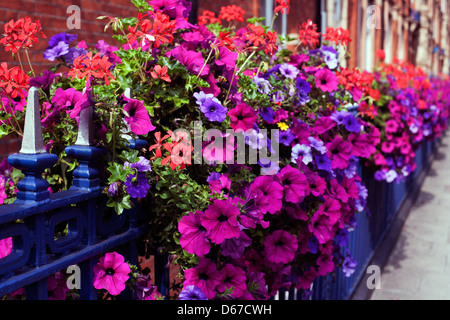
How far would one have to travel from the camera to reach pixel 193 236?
163 cm

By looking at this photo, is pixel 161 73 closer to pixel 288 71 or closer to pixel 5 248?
pixel 5 248

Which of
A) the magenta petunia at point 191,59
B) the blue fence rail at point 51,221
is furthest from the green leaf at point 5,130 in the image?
the magenta petunia at point 191,59

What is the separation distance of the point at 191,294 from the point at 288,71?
1.41 metres

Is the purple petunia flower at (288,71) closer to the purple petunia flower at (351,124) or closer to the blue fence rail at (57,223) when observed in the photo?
the purple petunia flower at (351,124)

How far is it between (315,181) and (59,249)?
1.21 meters

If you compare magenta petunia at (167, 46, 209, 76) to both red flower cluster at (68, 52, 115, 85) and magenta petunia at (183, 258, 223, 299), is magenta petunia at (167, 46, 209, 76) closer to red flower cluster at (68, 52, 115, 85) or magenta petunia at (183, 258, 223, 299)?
red flower cluster at (68, 52, 115, 85)

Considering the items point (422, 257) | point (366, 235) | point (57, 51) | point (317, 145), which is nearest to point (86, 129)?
point (57, 51)

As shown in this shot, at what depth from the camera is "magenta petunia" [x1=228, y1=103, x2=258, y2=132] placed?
183 cm

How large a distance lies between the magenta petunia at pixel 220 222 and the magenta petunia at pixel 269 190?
17 cm

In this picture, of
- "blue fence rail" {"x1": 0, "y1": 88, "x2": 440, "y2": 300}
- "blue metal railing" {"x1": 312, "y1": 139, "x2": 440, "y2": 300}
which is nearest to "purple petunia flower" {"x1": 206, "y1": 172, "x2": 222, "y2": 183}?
"blue fence rail" {"x1": 0, "y1": 88, "x2": 440, "y2": 300}

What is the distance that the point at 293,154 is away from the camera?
2.28m

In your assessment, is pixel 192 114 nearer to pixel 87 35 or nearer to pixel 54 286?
pixel 54 286

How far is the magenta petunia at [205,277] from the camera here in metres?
1.72
